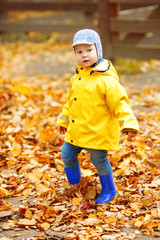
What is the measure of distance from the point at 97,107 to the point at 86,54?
42cm

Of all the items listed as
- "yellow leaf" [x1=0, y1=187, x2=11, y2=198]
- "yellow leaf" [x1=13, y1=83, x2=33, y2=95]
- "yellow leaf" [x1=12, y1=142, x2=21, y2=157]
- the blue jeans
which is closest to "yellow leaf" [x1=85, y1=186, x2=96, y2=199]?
the blue jeans

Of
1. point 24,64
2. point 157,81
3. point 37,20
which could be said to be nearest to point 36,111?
point 157,81

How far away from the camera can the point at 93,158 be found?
306cm

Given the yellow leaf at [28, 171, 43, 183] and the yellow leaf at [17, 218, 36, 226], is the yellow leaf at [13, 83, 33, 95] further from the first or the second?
Result: the yellow leaf at [17, 218, 36, 226]

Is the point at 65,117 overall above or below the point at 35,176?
above

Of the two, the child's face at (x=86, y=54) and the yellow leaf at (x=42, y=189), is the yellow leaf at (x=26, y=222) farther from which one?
the child's face at (x=86, y=54)

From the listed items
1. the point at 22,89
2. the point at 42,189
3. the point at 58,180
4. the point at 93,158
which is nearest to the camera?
the point at 93,158

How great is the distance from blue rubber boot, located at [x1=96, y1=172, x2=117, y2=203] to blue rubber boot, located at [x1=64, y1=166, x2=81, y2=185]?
0.26 m

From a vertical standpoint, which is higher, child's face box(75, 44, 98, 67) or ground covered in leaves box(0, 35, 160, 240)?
child's face box(75, 44, 98, 67)

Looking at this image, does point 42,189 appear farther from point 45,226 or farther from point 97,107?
point 97,107

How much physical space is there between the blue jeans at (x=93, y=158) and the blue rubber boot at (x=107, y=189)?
0.05m

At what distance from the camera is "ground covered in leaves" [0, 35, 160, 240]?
2842mm

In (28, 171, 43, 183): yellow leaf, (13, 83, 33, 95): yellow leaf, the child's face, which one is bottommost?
(28, 171, 43, 183): yellow leaf

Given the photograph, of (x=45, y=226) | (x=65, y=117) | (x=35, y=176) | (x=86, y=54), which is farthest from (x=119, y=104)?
(x=35, y=176)
